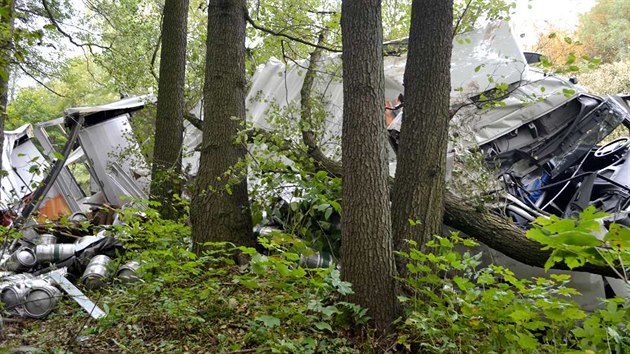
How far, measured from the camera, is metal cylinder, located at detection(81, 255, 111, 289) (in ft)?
19.5

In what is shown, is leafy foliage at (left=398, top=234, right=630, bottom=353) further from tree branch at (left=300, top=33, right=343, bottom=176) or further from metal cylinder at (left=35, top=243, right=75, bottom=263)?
metal cylinder at (left=35, top=243, right=75, bottom=263)

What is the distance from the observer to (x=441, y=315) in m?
3.55

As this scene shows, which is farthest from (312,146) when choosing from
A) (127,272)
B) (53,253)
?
(53,253)

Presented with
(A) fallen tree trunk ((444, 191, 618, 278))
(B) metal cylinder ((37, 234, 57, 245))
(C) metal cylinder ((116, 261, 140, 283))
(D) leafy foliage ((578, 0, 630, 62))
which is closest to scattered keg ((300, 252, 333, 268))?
(A) fallen tree trunk ((444, 191, 618, 278))

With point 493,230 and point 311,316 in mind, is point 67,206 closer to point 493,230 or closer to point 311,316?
point 311,316

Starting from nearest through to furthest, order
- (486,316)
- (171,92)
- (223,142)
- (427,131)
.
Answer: (486,316)
(427,131)
(223,142)
(171,92)

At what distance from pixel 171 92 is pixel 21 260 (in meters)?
2.99

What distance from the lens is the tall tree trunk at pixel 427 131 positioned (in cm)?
422

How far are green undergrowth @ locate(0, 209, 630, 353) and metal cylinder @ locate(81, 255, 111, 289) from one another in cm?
76

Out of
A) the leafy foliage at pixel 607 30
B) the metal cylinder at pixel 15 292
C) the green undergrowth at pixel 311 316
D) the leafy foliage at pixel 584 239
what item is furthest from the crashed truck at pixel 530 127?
the leafy foliage at pixel 607 30

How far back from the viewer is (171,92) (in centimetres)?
753

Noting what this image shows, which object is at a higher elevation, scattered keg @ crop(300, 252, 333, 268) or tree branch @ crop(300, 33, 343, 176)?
tree branch @ crop(300, 33, 343, 176)

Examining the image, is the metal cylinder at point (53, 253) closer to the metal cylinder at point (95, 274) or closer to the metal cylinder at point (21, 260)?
the metal cylinder at point (21, 260)

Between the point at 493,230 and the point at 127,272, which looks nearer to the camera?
the point at 493,230
